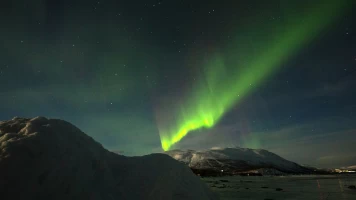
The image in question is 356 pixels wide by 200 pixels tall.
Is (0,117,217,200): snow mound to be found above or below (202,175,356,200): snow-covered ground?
above

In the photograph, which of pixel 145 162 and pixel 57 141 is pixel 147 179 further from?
pixel 57 141

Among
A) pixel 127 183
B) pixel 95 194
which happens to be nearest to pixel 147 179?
pixel 127 183

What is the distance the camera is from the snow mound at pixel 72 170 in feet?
41.7

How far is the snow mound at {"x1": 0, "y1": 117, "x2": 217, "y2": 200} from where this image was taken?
12711 mm

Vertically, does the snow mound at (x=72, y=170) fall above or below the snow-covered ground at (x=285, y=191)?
above

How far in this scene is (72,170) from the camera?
1441 centimetres

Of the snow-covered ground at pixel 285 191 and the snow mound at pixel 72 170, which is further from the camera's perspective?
the snow-covered ground at pixel 285 191

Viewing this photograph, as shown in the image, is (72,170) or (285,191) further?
(285,191)

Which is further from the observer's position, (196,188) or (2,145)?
(196,188)

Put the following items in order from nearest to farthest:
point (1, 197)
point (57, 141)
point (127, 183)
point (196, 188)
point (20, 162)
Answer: point (1, 197) → point (20, 162) → point (57, 141) → point (127, 183) → point (196, 188)

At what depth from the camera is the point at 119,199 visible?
581 inches

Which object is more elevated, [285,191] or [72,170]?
[72,170]

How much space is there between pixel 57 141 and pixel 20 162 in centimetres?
240

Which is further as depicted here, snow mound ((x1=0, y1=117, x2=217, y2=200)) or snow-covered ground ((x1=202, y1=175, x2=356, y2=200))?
snow-covered ground ((x1=202, y1=175, x2=356, y2=200))
